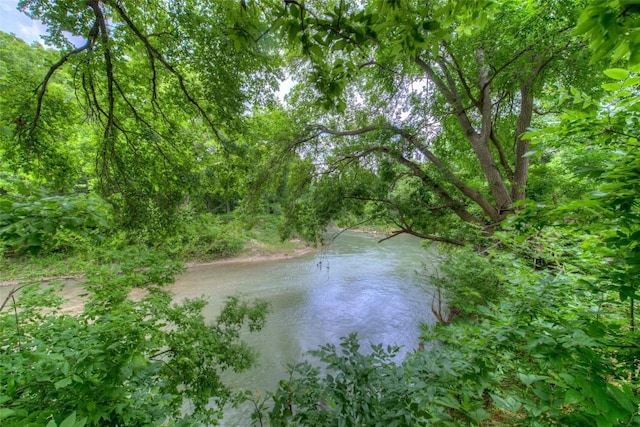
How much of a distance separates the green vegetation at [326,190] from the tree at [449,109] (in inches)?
1.4

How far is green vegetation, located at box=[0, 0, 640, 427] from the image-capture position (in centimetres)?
94

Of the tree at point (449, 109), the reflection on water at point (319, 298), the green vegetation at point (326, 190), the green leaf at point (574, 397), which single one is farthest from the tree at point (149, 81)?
the green leaf at point (574, 397)

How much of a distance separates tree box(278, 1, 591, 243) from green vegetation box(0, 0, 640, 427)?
4 centimetres

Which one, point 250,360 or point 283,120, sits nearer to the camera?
point 250,360

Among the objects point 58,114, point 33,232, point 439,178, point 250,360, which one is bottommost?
point 250,360

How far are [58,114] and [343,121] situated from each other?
13.0 ft

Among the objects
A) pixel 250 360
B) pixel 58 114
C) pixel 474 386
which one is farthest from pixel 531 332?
pixel 58 114

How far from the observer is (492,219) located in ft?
12.2

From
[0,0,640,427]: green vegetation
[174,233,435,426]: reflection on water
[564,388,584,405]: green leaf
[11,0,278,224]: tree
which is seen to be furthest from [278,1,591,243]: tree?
[174,233,435,426]: reflection on water

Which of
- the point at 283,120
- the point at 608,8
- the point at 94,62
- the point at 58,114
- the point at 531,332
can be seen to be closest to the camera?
the point at 608,8

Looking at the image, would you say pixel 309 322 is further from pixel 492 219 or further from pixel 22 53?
pixel 22 53

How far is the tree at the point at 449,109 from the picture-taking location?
2.44m

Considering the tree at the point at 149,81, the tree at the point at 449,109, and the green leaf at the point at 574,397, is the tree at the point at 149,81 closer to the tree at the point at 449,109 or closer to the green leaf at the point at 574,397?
the tree at the point at 449,109

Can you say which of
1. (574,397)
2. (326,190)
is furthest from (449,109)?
(574,397)
